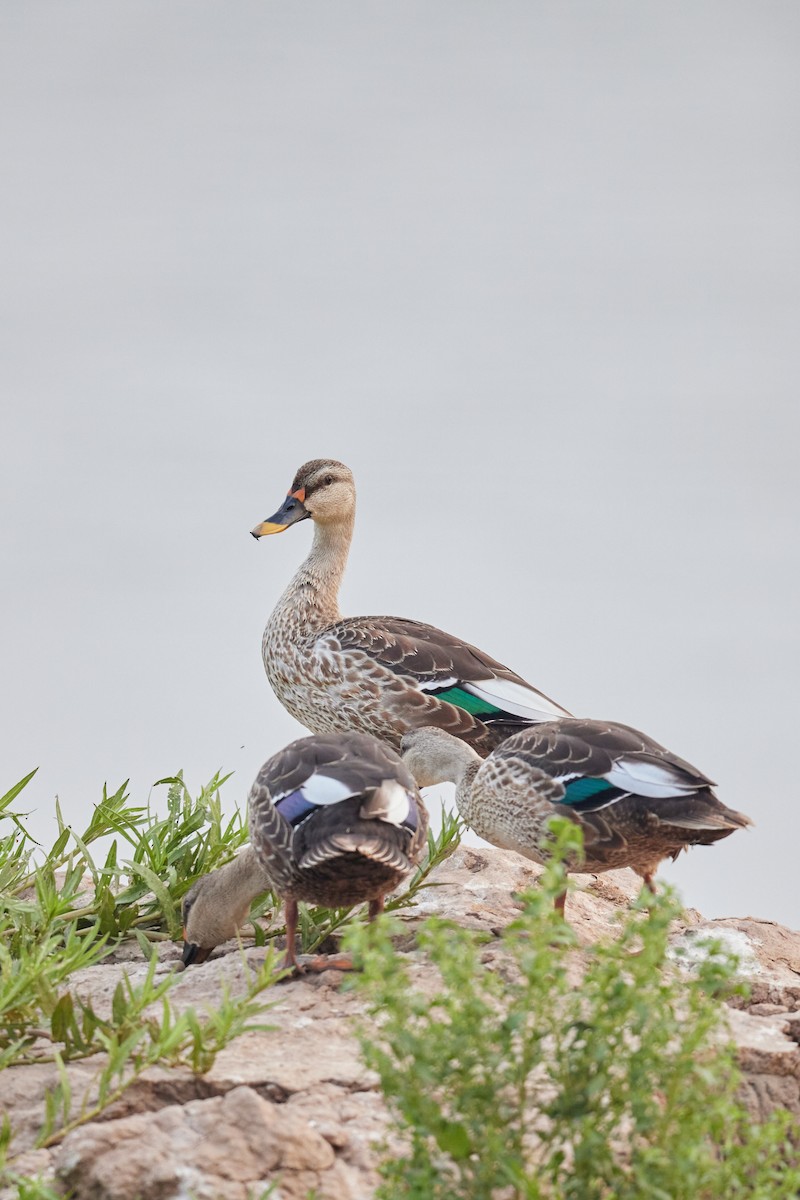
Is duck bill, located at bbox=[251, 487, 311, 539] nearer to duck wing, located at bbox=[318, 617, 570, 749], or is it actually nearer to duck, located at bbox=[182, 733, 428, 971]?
duck wing, located at bbox=[318, 617, 570, 749]

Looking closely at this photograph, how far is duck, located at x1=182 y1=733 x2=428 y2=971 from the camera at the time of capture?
497cm

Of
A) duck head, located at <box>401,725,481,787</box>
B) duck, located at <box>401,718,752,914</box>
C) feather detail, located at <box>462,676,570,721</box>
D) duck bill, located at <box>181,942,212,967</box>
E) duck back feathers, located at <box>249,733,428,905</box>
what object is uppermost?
feather detail, located at <box>462,676,570,721</box>

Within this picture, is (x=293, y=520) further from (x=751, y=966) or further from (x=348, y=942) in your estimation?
(x=348, y=942)

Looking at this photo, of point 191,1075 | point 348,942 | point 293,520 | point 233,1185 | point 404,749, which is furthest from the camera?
point 293,520

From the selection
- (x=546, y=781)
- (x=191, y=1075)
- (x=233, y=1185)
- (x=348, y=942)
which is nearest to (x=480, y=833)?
(x=546, y=781)

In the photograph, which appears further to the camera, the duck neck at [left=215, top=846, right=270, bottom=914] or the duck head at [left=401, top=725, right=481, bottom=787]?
the duck head at [left=401, top=725, right=481, bottom=787]

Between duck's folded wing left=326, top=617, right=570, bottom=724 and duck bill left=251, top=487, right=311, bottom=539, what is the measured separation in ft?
2.73

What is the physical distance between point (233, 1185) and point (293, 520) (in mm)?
5497

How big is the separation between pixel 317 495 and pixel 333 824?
4.27 metres

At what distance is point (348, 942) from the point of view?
3180 millimetres

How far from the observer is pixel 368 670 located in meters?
7.94

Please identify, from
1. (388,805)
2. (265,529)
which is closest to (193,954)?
(388,805)

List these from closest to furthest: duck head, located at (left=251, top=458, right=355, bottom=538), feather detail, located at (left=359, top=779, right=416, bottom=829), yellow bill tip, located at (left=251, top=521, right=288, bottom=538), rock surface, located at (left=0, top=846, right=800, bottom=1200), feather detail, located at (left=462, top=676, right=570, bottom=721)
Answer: rock surface, located at (left=0, top=846, right=800, bottom=1200), feather detail, located at (left=359, top=779, right=416, bottom=829), feather detail, located at (left=462, top=676, right=570, bottom=721), yellow bill tip, located at (left=251, top=521, right=288, bottom=538), duck head, located at (left=251, top=458, right=355, bottom=538)

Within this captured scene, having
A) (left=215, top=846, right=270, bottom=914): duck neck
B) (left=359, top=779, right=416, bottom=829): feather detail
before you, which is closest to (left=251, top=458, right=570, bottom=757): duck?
(left=215, top=846, right=270, bottom=914): duck neck
